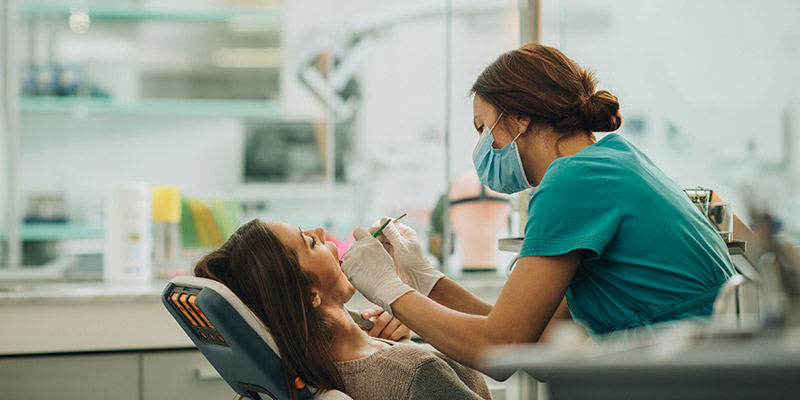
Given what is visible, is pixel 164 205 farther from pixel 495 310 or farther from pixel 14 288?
pixel 495 310

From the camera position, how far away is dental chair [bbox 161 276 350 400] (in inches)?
→ 43.9

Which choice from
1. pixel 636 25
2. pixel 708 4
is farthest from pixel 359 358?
pixel 708 4

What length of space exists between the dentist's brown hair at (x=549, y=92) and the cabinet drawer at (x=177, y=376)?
1016 millimetres

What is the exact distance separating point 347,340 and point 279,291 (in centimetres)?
21

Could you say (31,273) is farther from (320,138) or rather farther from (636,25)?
(636,25)

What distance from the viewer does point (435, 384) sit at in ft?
4.22

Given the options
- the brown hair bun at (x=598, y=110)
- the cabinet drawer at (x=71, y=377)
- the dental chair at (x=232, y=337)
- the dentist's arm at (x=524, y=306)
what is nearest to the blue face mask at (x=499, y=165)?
the brown hair bun at (x=598, y=110)

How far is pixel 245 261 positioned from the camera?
50.9 inches

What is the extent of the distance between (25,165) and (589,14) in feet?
10.1

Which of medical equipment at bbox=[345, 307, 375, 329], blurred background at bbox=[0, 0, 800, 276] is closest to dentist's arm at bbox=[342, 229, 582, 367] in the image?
medical equipment at bbox=[345, 307, 375, 329]

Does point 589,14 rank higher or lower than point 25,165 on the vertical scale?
higher

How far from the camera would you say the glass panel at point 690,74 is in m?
2.38

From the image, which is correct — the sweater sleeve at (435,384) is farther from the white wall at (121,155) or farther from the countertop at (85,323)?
the white wall at (121,155)

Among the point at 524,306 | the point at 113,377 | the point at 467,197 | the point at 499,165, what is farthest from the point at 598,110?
the point at 113,377
